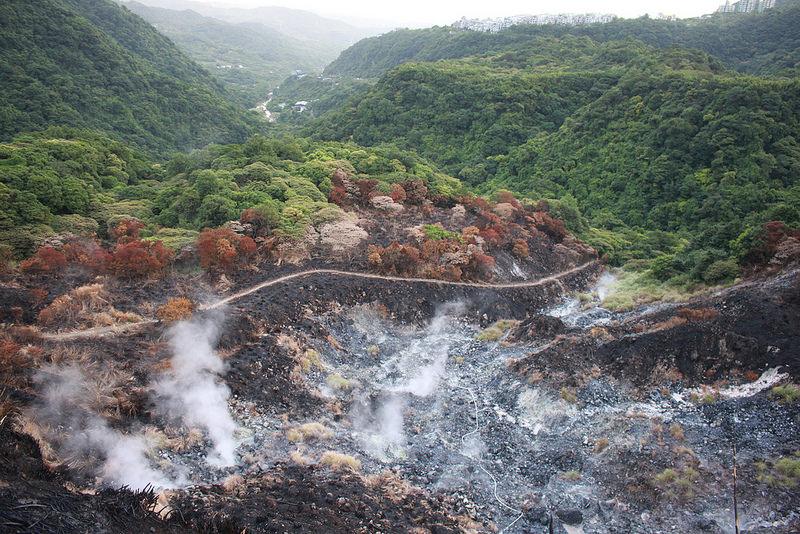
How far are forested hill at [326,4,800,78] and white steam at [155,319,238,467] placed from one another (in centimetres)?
6712

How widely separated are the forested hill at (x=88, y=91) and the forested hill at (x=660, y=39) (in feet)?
191

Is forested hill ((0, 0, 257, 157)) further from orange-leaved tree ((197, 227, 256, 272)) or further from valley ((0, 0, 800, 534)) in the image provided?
orange-leaved tree ((197, 227, 256, 272))

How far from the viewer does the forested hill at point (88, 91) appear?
42750 mm

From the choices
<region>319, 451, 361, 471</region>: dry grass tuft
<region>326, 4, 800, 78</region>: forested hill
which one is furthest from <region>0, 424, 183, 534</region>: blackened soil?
<region>326, 4, 800, 78</region>: forested hill

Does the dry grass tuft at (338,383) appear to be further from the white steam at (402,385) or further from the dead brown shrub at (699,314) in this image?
the dead brown shrub at (699,314)

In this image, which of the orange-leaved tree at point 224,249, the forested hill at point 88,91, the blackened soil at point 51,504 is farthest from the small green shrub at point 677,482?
the forested hill at point 88,91

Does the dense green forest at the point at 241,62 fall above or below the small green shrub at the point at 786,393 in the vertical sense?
above

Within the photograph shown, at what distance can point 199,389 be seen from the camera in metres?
11.5

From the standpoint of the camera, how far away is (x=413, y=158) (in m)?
33.4

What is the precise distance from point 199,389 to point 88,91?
54.4 m

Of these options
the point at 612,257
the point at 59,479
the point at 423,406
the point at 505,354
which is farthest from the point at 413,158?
the point at 59,479

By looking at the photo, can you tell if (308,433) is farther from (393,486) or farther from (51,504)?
(51,504)

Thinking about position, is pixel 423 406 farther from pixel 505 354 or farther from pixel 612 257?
pixel 612 257

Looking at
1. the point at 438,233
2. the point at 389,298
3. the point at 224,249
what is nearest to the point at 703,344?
the point at 389,298
